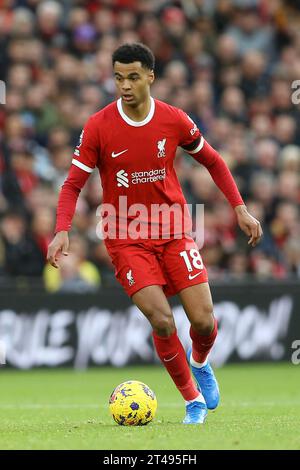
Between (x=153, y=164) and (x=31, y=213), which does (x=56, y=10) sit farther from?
(x=153, y=164)

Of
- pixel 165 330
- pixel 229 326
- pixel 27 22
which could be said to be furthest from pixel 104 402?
pixel 27 22

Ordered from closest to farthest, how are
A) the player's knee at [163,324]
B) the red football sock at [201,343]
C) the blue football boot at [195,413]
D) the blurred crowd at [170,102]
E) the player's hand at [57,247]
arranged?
the player's hand at [57,247] → the player's knee at [163,324] → the blue football boot at [195,413] → the red football sock at [201,343] → the blurred crowd at [170,102]

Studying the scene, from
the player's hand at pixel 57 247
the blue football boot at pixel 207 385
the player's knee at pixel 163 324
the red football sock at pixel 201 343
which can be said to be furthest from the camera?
the blue football boot at pixel 207 385

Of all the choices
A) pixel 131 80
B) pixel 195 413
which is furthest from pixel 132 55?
pixel 195 413

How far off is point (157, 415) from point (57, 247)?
2.05m

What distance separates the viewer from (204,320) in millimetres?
8320

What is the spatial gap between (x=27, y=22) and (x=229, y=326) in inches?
208

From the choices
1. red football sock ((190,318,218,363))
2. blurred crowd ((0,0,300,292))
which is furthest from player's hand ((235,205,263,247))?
blurred crowd ((0,0,300,292))

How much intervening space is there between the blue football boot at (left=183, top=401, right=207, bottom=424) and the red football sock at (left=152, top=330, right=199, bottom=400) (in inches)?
2.3

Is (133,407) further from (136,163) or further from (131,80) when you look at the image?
(131,80)

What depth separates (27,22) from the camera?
16766mm

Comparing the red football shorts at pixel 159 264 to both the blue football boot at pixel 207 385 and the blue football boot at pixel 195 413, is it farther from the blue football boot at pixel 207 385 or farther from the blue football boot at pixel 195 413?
the blue football boot at pixel 195 413

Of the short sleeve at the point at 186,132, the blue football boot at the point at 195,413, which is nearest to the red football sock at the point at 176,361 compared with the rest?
the blue football boot at the point at 195,413

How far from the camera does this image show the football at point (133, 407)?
27.2 feet
